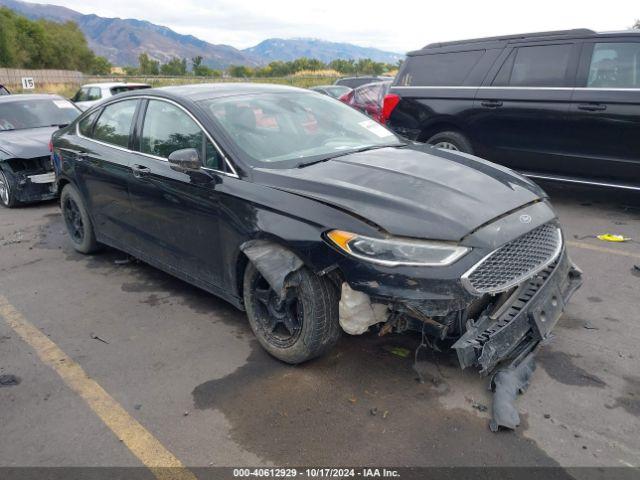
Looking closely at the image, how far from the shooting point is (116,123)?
4.78 metres

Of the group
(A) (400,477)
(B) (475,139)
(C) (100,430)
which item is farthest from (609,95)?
(C) (100,430)

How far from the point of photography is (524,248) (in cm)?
294

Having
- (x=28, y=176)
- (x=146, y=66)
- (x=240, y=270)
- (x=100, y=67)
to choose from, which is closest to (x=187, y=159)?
(x=240, y=270)

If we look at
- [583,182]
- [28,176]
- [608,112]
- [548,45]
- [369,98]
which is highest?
[548,45]

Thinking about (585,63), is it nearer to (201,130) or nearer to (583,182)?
(583,182)

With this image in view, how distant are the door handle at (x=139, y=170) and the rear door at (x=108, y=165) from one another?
0.12 m

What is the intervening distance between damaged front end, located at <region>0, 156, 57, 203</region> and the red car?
6.13 meters

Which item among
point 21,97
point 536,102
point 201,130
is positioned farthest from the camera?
point 21,97

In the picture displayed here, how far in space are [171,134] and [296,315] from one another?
1.80 metres

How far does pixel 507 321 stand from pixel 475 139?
452 cm

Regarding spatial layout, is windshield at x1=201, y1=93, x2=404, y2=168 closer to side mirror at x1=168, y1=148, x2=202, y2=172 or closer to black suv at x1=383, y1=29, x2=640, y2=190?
side mirror at x1=168, y1=148, x2=202, y2=172

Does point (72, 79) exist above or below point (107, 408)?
above

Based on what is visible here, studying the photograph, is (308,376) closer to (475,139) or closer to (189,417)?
(189,417)

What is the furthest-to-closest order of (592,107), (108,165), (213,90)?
(592,107) → (108,165) → (213,90)
